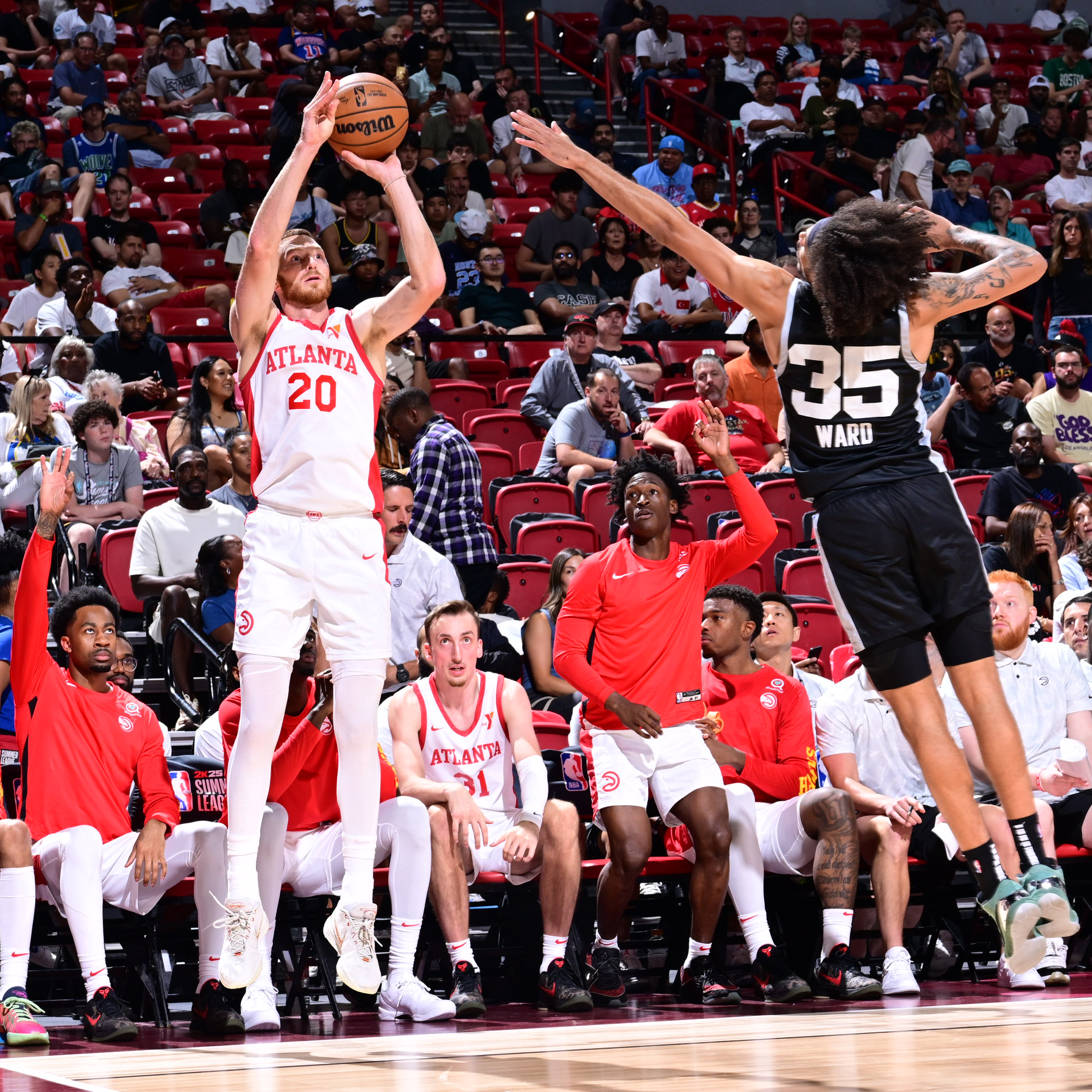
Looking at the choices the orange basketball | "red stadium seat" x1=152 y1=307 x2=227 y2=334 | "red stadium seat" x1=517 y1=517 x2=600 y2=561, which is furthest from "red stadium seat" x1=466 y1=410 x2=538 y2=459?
the orange basketball

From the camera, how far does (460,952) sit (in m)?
5.20

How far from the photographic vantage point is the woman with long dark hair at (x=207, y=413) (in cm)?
870

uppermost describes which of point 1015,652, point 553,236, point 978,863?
point 553,236

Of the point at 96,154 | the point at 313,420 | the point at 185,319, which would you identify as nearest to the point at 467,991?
the point at 313,420

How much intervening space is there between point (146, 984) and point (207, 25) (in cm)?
1148

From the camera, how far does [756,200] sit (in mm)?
14383

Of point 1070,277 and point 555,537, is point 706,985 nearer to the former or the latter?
point 555,537

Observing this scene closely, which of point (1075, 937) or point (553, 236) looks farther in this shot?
point (553, 236)

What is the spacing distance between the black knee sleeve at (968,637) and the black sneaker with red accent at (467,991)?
6.92ft

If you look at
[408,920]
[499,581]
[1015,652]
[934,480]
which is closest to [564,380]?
[499,581]

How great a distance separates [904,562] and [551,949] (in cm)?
225

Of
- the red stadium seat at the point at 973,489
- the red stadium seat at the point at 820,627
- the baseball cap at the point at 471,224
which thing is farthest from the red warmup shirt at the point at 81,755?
the baseball cap at the point at 471,224

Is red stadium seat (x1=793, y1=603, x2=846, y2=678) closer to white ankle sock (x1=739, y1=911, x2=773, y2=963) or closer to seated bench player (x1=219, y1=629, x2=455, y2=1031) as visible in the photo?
white ankle sock (x1=739, y1=911, x2=773, y2=963)

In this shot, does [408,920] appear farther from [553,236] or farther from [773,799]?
[553,236]
